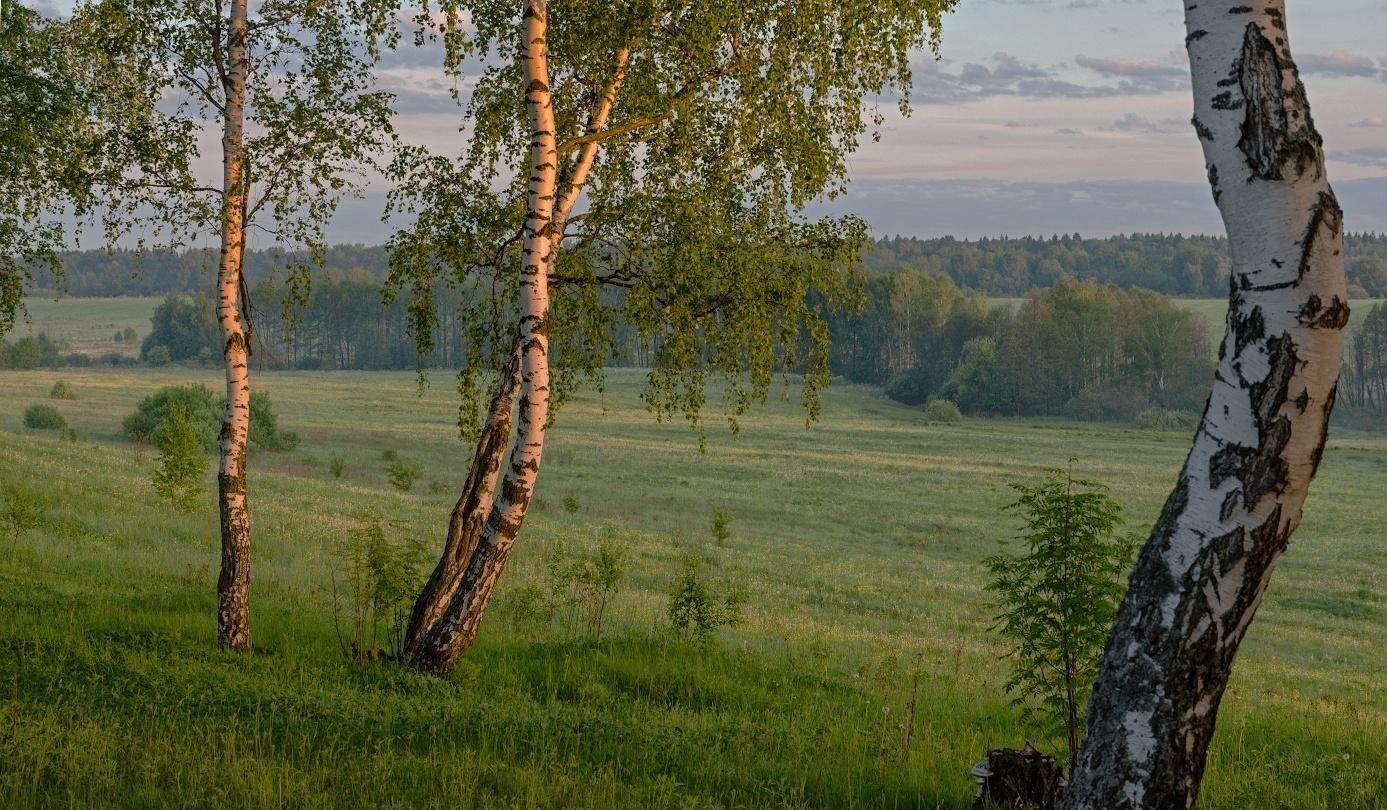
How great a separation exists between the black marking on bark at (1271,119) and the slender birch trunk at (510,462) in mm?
6483

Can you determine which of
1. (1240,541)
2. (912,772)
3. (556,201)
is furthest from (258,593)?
(1240,541)

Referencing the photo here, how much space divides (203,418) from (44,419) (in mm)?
16125

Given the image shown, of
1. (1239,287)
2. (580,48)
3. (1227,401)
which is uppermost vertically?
(580,48)

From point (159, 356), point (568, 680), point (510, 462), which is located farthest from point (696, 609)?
point (159, 356)

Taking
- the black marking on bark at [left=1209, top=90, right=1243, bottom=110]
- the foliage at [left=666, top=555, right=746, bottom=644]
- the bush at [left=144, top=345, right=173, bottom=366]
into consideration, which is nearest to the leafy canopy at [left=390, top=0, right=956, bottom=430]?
the foliage at [left=666, top=555, right=746, bottom=644]

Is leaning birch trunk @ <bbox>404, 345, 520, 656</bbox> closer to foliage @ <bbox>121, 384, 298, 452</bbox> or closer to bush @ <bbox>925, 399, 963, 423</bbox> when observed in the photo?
foliage @ <bbox>121, 384, 298, 452</bbox>

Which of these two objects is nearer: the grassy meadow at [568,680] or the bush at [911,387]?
the grassy meadow at [568,680]

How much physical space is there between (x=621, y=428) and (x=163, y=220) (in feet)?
238

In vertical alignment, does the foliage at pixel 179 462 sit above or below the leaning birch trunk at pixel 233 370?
below

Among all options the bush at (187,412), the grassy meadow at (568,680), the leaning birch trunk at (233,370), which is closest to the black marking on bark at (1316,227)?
the grassy meadow at (568,680)

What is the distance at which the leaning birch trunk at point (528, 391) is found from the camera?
1041 cm

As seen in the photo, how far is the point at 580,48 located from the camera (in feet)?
42.8

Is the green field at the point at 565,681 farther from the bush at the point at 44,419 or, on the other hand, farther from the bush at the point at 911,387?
the bush at the point at 911,387

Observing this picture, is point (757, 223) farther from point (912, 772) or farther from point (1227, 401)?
point (1227, 401)
